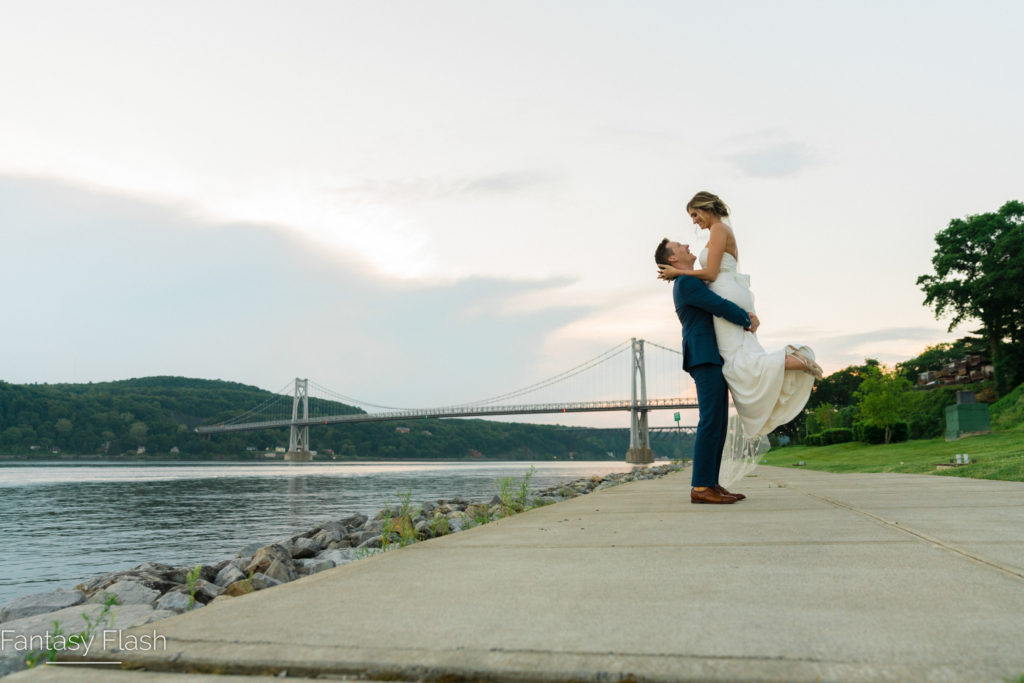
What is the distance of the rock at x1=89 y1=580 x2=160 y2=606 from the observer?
3.63 meters

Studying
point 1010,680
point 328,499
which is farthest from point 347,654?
point 328,499

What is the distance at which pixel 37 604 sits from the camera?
3598mm

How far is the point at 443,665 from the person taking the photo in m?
1.33

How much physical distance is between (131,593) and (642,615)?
3.26 metres

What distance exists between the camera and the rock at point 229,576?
4133mm

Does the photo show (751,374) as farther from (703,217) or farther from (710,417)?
(703,217)

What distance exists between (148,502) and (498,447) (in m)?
62.3

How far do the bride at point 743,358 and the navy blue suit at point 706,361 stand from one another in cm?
6

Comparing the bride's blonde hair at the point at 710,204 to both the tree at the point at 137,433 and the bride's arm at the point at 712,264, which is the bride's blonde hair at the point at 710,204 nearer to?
the bride's arm at the point at 712,264

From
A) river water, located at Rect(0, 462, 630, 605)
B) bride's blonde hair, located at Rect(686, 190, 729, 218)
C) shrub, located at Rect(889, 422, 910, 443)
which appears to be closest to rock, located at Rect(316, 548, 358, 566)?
river water, located at Rect(0, 462, 630, 605)

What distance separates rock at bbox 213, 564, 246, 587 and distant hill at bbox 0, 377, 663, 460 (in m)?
61.8

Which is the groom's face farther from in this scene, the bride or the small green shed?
the small green shed

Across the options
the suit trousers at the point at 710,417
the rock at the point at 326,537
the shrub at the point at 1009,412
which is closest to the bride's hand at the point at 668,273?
the suit trousers at the point at 710,417

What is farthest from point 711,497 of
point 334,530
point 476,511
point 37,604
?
point 37,604
